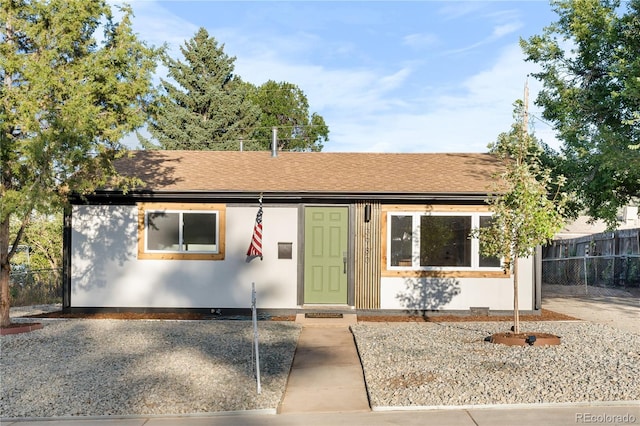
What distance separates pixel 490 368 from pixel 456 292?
5731mm

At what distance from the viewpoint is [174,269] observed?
14.0m

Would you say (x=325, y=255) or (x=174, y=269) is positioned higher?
(x=325, y=255)

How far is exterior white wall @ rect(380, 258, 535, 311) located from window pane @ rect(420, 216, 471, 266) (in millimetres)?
436

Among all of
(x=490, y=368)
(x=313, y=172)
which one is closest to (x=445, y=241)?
(x=313, y=172)

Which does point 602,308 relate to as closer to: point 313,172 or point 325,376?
point 313,172

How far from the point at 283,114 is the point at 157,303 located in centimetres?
4039

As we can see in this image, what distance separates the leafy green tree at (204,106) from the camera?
134 ft

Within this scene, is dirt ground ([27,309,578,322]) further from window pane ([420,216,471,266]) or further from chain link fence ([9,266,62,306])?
chain link fence ([9,266,62,306])

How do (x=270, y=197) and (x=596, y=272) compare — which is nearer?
(x=270, y=197)

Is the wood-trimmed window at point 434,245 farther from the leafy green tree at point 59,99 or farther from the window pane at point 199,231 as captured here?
the leafy green tree at point 59,99

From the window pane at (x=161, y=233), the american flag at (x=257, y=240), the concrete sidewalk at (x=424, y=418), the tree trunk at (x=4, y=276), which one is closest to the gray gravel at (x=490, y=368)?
the concrete sidewalk at (x=424, y=418)

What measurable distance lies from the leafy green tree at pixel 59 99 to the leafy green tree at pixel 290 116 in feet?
131

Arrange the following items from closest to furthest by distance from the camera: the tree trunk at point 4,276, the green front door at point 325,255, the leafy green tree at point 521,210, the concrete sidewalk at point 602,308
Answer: the leafy green tree at point 521,210
the tree trunk at point 4,276
the concrete sidewalk at point 602,308
the green front door at point 325,255

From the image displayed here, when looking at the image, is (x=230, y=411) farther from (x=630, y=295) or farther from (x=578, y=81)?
(x=630, y=295)
